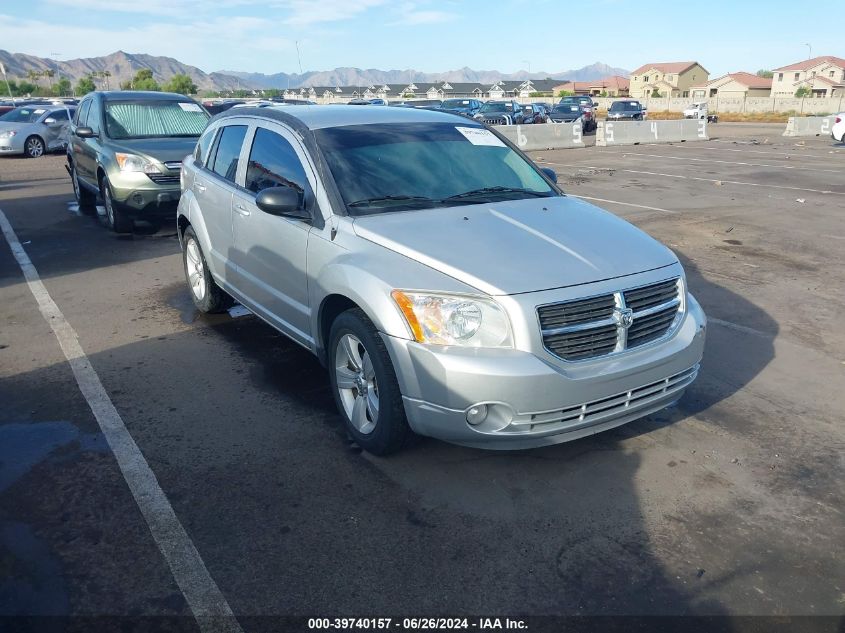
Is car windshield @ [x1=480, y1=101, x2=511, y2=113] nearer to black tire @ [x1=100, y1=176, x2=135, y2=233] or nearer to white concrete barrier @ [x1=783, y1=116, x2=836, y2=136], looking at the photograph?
white concrete barrier @ [x1=783, y1=116, x2=836, y2=136]

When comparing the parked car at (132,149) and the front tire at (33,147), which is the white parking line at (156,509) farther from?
the front tire at (33,147)

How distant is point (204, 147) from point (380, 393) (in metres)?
3.63

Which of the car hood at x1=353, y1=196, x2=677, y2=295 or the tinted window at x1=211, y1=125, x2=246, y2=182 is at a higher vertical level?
the tinted window at x1=211, y1=125, x2=246, y2=182

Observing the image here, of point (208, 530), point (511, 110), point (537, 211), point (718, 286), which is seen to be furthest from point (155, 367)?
point (511, 110)

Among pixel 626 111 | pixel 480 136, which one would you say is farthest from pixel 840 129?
pixel 480 136

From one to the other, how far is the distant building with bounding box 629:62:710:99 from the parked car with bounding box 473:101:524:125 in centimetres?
9350

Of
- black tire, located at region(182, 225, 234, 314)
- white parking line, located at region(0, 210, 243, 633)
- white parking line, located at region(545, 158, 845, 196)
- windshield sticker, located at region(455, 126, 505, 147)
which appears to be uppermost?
windshield sticker, located at region(455, 126, 505, 147)

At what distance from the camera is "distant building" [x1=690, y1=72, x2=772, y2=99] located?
105562 mm

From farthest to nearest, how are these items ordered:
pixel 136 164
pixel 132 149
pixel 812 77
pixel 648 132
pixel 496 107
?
pixel 812 77, pixel 496 107, pixel 648 132, pixel 132 149, pixel 136 164

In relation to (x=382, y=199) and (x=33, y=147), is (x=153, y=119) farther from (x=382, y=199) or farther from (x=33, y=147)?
(x=33, y=147)

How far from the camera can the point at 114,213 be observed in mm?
9875

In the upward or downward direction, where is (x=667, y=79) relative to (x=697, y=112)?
upward

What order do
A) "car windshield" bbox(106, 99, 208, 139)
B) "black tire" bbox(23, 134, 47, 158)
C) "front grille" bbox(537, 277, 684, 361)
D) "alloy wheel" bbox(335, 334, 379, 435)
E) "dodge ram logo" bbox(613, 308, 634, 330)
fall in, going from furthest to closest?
"black tire" bbox(23, 134, 47, 158) → "car windshield" bbox(106, 99, 208, 139) → "alloy wheel" bbox(335, 334, 379, 435) → "dodge ram logo" bbox(613, 308, 634, 330) → "front grille" bbox(537, 277, 684, 361)

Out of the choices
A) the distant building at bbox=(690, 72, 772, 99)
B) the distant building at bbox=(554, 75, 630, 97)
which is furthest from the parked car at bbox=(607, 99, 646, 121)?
the distant building at bbox=(554, 75, 630, 97)
